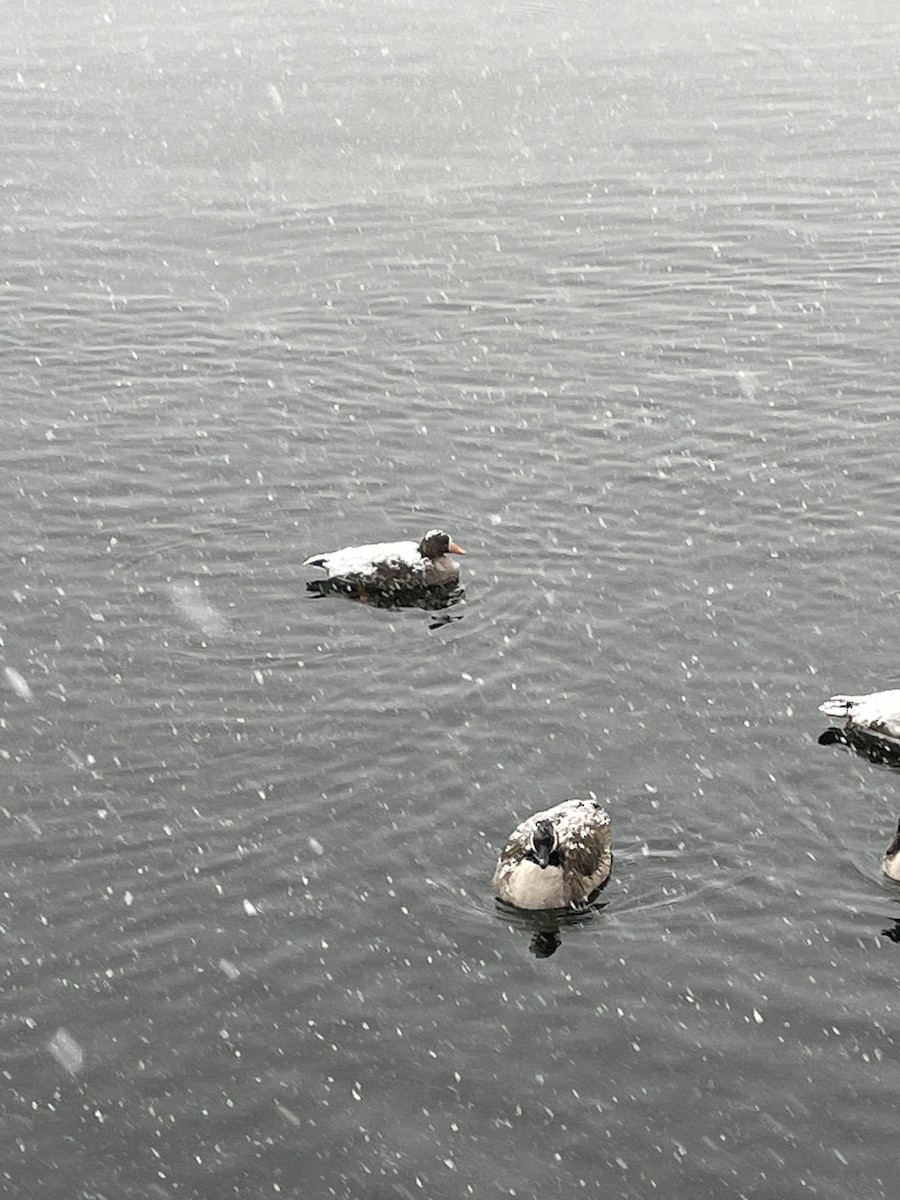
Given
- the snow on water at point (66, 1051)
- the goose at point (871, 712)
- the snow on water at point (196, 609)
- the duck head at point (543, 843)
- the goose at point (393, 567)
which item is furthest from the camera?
the goose at point (393, 567)

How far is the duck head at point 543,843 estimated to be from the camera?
57.9ft

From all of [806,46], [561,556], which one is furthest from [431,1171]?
[806,46]

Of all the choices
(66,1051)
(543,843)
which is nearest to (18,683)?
(66,1051)

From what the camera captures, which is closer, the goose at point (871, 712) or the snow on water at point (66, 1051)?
the snow on water at point (66, 1051)

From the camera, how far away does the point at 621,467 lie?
Result: 89.7 ft

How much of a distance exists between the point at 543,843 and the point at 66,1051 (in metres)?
4.63

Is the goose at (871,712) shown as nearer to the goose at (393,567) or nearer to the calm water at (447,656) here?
the calm water at (447,656)

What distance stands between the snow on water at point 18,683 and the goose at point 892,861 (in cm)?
967

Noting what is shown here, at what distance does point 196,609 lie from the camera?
23.6m

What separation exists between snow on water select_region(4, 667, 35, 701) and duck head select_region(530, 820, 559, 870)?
22.6 feet

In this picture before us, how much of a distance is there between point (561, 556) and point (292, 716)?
513cm

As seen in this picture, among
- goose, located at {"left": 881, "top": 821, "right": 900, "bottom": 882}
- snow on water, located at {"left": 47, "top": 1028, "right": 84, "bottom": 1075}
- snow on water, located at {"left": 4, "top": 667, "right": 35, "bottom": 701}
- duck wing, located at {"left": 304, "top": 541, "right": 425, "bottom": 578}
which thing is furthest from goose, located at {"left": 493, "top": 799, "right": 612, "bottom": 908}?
snow on water, located at {"left": 4, "top": 667, "right": 35, "bottom": 701}

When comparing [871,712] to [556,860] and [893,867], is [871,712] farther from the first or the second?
[556,860]

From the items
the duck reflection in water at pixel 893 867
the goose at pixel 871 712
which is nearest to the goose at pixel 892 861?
the duck reflection in water at pixel 893 867
